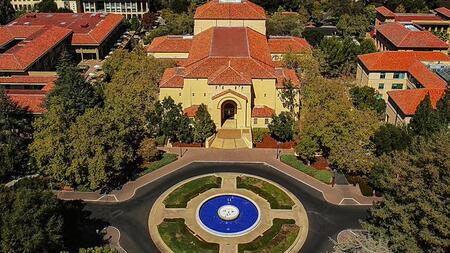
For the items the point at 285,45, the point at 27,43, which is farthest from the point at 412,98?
the point at 27,43

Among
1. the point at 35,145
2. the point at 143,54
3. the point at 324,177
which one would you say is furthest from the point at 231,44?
the point at 35,145

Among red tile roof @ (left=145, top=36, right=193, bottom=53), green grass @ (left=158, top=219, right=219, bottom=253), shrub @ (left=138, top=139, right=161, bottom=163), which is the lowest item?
green grass @ (left=158, top=219, right=219, bottom=253)

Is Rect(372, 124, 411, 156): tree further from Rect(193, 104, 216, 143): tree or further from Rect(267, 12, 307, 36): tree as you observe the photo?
Rect(267, 12, 307, 36): tree

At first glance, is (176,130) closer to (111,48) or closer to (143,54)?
(143,54)

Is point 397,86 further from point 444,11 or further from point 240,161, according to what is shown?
point 444,11

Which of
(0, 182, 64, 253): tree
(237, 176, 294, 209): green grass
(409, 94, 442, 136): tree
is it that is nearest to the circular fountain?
(237, 176, 294, 209): green grass

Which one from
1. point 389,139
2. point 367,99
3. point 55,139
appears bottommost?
point 367,99
